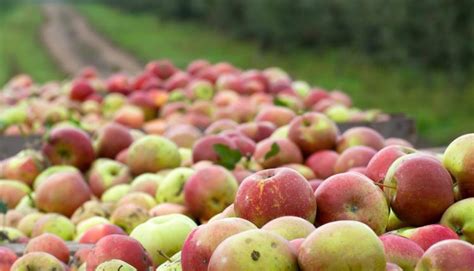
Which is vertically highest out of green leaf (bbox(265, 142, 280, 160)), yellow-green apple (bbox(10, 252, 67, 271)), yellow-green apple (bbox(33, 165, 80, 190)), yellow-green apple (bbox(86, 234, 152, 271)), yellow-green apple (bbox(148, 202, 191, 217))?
yellow-green apple (bbox(86, 234, 152, 271))

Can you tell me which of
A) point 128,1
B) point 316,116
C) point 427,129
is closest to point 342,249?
point 316,116

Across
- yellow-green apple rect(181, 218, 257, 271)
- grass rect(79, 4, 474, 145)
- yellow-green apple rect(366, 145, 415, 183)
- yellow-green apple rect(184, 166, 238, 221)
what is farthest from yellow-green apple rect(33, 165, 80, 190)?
grass rect(79, 4, 474, 145)

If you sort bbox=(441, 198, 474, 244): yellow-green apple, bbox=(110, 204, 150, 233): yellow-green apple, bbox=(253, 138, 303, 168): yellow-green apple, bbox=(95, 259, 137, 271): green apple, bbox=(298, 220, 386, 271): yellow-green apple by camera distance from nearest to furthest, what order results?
1. bbox=(298, 220, 386, 271): yellow-green apple
2. bbox=(95, 259, 137, 271): green apple
3. bbox=(441, 198, 474, 244): yellow-green apple
4. bbox=(110, 204, 150, 233): yellow-green apple
5. bbox=(253, 138, 303, 168): yellow-green apple

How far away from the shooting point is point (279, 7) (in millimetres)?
29016

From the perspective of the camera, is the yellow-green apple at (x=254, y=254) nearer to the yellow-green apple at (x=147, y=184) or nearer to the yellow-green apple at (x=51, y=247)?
the yellow-green apple at (x=51, y=247)

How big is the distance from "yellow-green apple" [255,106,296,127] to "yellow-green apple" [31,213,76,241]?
1939 millimetres

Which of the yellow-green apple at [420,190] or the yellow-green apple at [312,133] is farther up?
the yellow-green apple at [420,190]

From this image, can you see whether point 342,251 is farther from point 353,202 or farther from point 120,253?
point 120,253

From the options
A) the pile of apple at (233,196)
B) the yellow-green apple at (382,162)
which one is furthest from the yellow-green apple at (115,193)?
the yellow-green apple at (382,162)

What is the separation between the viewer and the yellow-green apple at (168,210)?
4082 millimetres

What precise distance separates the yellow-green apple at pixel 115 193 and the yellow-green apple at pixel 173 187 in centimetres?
32

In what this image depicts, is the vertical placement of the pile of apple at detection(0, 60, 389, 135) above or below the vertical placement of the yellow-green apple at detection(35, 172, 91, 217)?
below

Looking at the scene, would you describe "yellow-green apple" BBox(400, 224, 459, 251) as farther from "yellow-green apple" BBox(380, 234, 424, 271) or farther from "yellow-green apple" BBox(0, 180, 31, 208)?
"yellow-green apple" BBox(0, 180, 31, 208)

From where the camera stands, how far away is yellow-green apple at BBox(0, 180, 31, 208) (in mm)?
4852
